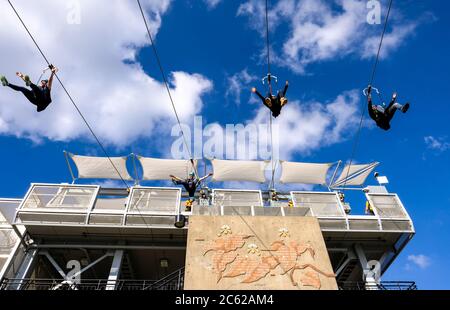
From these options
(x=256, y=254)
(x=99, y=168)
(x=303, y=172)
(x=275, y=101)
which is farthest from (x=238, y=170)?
(x=275, y=101)

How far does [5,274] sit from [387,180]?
23.7 metres

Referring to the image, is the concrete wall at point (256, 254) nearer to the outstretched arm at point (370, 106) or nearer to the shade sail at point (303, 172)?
the outstretched arm at point (370, 106)

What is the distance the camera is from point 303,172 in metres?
29.3

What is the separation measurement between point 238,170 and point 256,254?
37.4ft

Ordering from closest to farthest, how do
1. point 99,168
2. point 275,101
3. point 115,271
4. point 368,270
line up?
point 275,101 → point 115,271 → point 368,270 → point 99,168

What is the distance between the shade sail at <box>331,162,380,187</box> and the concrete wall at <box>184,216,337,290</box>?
937cm

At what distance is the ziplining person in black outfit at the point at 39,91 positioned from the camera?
460 inches

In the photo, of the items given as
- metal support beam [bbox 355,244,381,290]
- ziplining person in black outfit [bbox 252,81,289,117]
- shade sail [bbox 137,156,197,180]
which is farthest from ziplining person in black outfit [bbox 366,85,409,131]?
shade sail [bbox 137,156,197,180]

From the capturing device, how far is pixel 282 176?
29.6 m

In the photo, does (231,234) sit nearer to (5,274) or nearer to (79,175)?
(5,274)

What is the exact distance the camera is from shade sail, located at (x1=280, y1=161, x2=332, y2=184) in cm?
2902

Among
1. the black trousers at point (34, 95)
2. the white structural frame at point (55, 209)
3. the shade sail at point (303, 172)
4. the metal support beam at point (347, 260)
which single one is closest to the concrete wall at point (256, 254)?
the metal support beam at point (347, 260)

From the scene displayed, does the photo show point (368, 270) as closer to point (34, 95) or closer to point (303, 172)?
point (303, 172)

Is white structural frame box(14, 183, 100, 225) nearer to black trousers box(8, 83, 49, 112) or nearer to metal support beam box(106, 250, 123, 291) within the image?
metal support beam box(106, 250, 123, 291)
